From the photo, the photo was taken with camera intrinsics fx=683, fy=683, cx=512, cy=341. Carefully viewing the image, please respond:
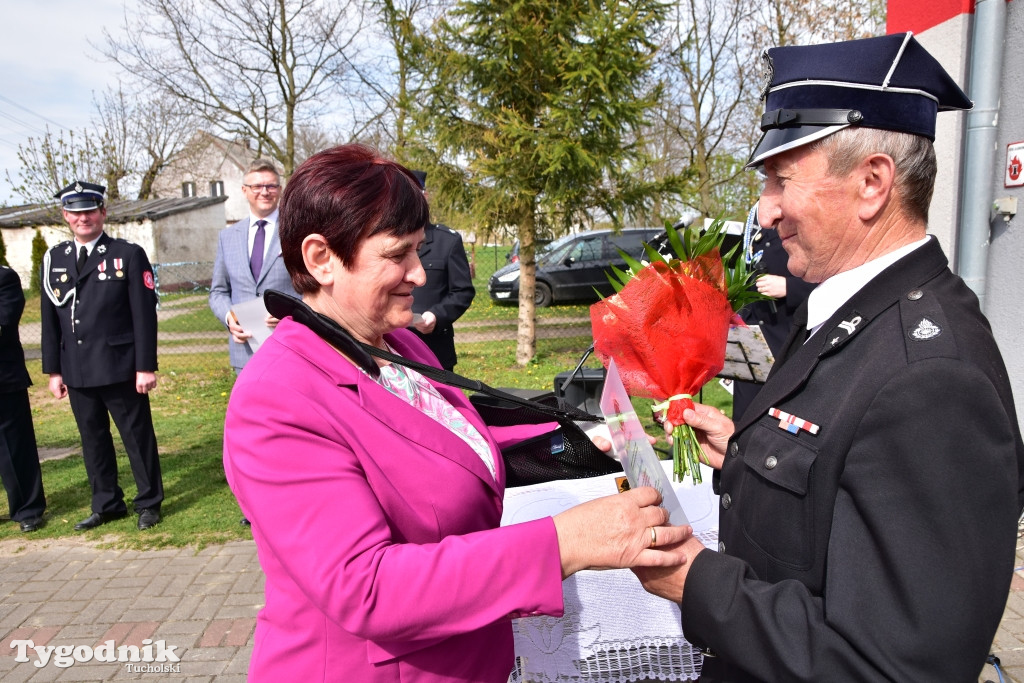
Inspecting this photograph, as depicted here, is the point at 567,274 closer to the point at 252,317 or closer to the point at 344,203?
the point at 252,317

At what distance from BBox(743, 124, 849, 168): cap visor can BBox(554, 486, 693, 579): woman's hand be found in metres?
0.79

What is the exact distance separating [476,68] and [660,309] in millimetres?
9067

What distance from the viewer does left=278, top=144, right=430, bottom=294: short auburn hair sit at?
1.57m

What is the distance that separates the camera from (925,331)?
1.22 m

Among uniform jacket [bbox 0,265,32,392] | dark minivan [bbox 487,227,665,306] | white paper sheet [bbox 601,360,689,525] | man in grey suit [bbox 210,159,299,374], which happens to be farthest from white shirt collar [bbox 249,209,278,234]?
dark minivan [bbox 487,227,665,306]

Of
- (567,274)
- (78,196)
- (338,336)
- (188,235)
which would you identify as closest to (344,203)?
(338,336)

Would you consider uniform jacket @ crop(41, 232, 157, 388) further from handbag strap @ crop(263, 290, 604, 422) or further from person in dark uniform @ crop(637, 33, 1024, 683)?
person in dark uniform @ crop(637, 33, 1024, 683)

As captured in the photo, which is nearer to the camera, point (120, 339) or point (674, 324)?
point (674, 324)

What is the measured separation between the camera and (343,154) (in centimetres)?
163

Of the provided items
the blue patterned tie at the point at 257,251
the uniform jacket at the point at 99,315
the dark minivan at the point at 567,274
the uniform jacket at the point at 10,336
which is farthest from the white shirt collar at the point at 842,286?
the dark minivan at the point at 567,274

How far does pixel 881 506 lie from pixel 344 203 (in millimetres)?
1238

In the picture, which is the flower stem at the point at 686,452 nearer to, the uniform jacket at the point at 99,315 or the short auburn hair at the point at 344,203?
the short auburn hair at the point at 344,203

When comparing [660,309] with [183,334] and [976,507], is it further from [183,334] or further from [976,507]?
[183,334]

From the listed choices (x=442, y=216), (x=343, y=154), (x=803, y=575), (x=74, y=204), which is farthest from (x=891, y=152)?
(x=442, y=216)
